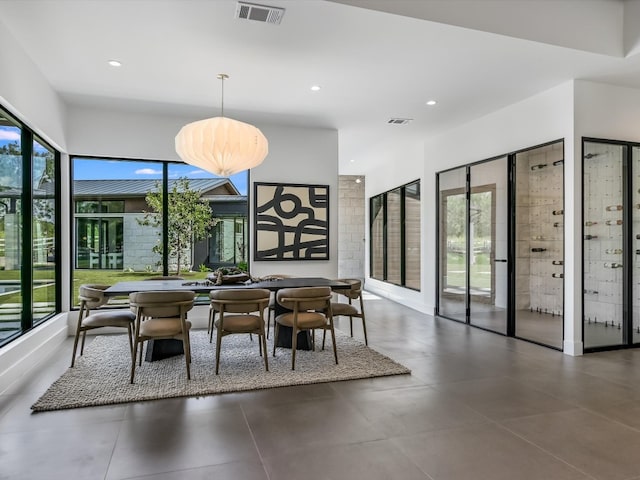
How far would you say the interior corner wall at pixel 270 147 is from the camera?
18.8 ft

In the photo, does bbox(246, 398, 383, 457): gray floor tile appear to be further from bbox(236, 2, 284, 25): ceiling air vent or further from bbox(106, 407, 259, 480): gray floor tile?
bbox(236, 2, 284, 25): ceiling air vent

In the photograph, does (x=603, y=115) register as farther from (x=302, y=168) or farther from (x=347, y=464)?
(x=347, y=464)

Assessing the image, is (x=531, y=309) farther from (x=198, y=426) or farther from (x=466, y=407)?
(x=198, y=426)

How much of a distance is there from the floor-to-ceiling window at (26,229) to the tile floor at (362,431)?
791 millimetres

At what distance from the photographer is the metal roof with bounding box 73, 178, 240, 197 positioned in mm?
5867

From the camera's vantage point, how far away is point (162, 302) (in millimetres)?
3674

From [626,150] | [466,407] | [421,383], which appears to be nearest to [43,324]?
[421,383]

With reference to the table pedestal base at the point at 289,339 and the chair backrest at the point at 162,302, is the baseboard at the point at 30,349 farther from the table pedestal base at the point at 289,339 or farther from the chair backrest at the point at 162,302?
the table pedestal base at the point at 289,339

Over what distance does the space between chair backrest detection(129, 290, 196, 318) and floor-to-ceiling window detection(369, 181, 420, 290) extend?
5.41 m

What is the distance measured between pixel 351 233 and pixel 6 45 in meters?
A: 8.73

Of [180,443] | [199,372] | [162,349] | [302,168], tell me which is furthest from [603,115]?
[162,349]

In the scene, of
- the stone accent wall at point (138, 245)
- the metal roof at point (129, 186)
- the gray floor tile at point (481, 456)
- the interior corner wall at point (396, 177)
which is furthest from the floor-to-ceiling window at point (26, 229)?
the interior corner wall at point (396, 177)

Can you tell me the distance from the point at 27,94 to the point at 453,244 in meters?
5.81

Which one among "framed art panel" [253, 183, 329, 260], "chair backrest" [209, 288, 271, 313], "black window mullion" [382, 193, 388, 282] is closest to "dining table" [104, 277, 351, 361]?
"chair backrest" [209, 288, 271, 313]
